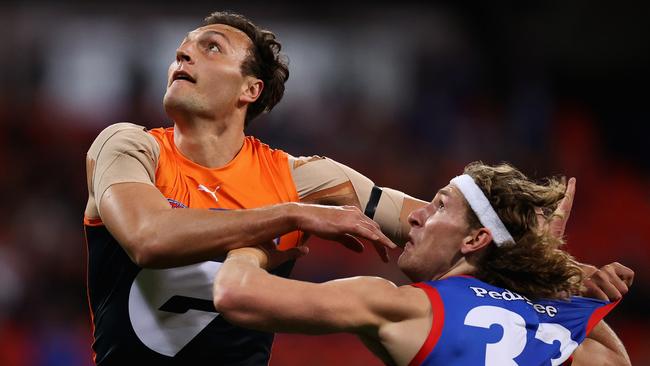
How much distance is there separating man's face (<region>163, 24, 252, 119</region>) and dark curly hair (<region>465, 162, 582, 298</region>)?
Answer: 1.42 m

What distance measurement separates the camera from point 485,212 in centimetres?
362

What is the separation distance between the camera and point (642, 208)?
11.5 metres

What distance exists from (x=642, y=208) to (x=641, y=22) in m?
3.47

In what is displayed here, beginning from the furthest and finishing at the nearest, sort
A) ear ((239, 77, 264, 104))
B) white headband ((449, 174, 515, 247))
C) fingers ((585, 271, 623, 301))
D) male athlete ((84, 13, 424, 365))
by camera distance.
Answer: ear ((239, 77, 264, 104)) → fingers ((585, 271, 623, 301)) → white headband ((449, 174, 515, 247)) → male athlete ((84, 13, 424, 365))

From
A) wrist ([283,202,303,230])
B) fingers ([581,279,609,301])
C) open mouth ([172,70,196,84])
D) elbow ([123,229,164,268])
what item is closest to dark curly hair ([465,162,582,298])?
fingers ([581,279,609,301])

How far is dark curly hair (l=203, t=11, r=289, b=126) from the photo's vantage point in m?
4.80

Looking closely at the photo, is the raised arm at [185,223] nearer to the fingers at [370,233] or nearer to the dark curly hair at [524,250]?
the fingers at [370,233]

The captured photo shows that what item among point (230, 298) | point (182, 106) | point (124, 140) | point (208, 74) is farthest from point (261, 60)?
point (230, 298)

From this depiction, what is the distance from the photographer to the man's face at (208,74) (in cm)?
428

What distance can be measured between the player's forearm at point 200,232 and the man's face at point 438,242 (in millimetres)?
528

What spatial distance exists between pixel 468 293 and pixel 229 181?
56.8 inches

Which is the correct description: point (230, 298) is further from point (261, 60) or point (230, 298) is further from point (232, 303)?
point (261, 60)

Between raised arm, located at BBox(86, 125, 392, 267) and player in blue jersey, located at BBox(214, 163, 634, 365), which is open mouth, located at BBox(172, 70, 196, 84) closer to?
raised arm, located at BBox(86, 125, 392, 267)

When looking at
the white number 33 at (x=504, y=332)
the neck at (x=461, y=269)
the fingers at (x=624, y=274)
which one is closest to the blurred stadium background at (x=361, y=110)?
the fingers at (x=624, y=274)
